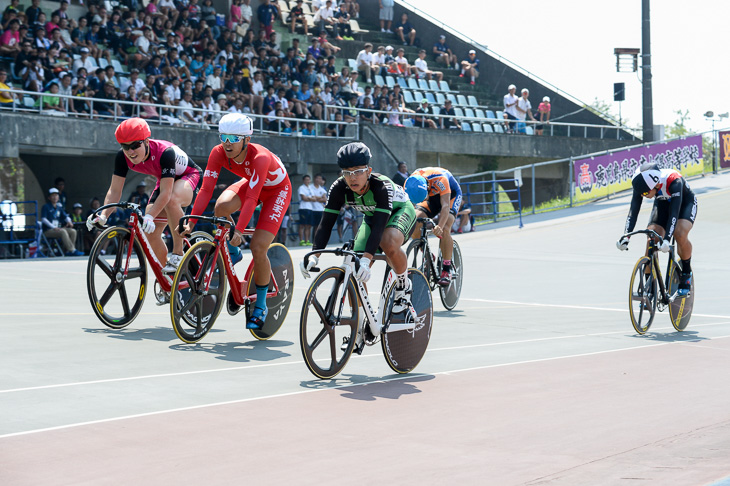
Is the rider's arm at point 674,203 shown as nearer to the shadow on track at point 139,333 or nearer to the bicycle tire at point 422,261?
the bicycle tire at point 422,261

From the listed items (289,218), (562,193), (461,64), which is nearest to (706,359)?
(289,218)

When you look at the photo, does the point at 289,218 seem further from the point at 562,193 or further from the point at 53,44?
the point at 562,193

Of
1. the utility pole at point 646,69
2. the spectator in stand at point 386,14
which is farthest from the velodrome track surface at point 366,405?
the spectator in stand at point 386,14

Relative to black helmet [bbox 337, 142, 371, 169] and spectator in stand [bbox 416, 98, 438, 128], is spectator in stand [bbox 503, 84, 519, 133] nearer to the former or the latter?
spectator in stand [bbox 416, 98, 438, 128]

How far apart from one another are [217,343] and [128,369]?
4.68 ft

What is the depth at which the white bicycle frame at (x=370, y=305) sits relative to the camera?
6281mm

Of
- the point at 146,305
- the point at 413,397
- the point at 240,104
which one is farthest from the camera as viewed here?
the point at 240,104

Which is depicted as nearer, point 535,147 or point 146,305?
point 146,305

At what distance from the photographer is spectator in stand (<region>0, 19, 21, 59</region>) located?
19422 millimetres

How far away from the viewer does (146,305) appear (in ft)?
34.6

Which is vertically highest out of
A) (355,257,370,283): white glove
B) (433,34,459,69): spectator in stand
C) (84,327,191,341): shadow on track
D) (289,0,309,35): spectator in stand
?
(289,0,309,35): spectator in stand

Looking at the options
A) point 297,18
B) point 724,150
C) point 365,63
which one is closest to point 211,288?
point 365,63

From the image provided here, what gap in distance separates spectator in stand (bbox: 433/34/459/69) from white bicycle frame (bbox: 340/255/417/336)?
89.8 feet

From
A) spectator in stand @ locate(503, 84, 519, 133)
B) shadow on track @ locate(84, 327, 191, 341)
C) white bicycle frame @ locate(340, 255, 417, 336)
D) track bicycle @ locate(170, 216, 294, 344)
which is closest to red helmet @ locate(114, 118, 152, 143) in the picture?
track bicycle @ locate(170, 216, 294, 344)
